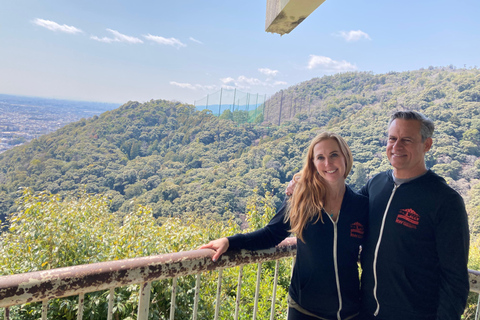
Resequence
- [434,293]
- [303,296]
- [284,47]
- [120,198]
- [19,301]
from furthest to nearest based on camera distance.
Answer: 1. [284,47]
2. [120,198]
3. [303,296]
4. [434,293]
5. [19,301]

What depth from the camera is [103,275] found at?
3.13 feet

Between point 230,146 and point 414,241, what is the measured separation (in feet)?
179

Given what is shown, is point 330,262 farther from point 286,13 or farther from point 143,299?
point 286,13

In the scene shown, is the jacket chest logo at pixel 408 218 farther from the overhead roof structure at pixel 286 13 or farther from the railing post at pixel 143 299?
the railing post at pixel 143 299

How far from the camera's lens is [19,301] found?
807 mm

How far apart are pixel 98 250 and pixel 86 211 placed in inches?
62.4

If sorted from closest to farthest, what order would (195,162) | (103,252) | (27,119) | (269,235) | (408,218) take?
(408,218) < (269,235) < (103,252) < (27,119) < (195,162)

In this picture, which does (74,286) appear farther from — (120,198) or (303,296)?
(120,198)

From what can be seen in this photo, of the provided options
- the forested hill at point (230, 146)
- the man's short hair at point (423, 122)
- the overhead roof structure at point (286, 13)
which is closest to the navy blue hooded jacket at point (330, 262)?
the man's short hair at point (423, 122)

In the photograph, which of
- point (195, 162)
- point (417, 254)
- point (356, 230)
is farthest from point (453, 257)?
point (195, 162)

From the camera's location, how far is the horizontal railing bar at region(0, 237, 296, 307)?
31.9 inches

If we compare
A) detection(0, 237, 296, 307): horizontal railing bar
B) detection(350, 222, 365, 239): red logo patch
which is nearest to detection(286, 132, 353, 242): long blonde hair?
detection(350, 222, 365, 239): red logo patch

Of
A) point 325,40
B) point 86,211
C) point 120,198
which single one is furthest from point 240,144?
point 86,211

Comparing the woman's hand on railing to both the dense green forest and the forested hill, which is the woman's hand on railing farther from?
the forested hill
